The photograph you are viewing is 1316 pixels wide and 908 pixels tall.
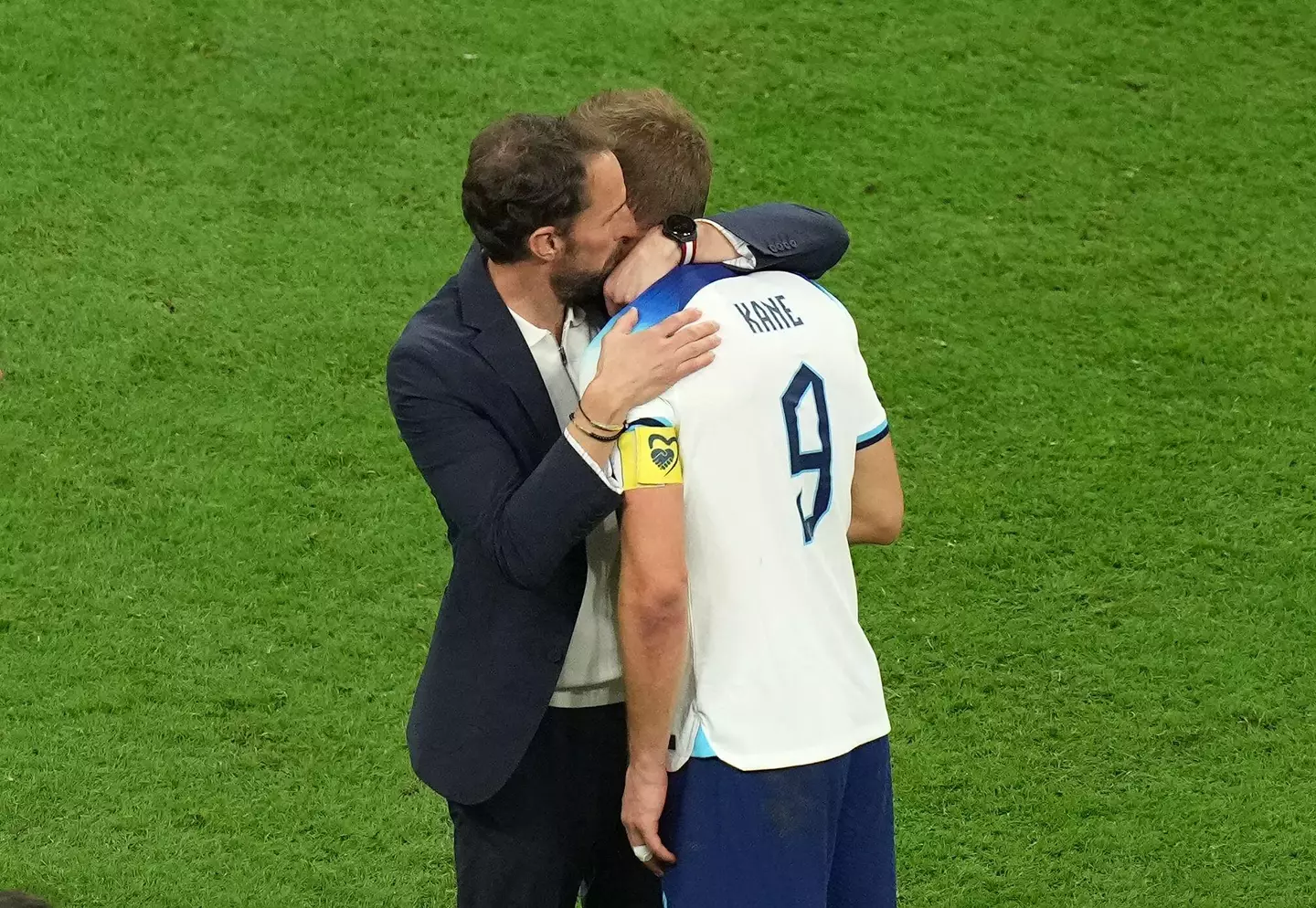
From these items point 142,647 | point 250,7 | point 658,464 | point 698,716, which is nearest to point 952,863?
point 698,716

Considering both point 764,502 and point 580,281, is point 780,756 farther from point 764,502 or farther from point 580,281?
point 580,281

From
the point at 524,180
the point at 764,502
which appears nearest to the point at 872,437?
the point at 764,502

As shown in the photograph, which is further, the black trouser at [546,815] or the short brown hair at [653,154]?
the black trouser at [546,815]

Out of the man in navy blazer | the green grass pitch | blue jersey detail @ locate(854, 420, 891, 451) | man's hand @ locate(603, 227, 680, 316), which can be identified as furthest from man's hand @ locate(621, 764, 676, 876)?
the green grass pitch

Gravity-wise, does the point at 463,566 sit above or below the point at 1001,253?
above

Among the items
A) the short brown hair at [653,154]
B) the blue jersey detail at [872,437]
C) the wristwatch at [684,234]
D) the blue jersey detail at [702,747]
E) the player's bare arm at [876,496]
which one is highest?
the short brown hair at [653,154]

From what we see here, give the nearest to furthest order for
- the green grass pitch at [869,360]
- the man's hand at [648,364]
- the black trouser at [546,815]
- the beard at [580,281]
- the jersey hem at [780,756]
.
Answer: the man's hand at [648,364]
the jersey hem at [780,756]
the beard at [580,281]
the black trouser at [546,815]
the green grass pitch at [869,360]

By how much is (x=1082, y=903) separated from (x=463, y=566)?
5.47ft

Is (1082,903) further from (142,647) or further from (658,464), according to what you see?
(142,647)

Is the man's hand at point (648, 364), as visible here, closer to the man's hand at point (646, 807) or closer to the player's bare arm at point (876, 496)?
the player's bare arm at point (876, 496)

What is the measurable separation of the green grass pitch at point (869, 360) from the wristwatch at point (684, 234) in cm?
165

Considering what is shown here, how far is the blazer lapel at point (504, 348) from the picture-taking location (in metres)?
1.95

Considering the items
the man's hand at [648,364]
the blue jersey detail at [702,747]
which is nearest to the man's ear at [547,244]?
the man's hand at [648,364]

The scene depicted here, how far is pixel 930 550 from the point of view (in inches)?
149
